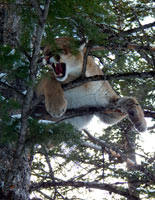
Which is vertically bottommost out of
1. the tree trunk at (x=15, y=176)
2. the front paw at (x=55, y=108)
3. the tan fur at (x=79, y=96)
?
the tree trunk at (x=15, y=176)

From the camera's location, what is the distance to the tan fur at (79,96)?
3.92 m

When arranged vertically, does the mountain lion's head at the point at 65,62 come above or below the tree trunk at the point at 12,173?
above

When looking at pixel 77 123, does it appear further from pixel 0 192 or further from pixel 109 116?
pixel 0 192

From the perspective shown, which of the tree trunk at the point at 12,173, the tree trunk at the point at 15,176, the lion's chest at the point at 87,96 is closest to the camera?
the tree trunk at the point at 12,173

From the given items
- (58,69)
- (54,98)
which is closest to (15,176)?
(54,98)

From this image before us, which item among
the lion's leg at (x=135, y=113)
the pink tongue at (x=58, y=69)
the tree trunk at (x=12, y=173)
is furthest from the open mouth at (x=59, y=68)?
the lion's leg at (x=135, y=113)

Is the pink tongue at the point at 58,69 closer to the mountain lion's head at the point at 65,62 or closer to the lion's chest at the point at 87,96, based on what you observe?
the mountain lion's head at the point at 65,62

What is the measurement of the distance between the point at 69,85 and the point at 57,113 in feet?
2.57

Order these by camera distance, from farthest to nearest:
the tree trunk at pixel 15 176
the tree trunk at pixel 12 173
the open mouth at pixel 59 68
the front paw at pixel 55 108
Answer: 1. the open mouth at pixel 59 68
2. the front paw at pixel 55 108
3. the tree trunk at pixel 15 176
4. the tree trunk at pixel 12 173

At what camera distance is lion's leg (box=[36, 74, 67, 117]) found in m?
3.88

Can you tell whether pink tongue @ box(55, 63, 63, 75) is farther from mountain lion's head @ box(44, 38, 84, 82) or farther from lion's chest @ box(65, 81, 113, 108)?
lion's chest @ box(65, 81, 113, 108)

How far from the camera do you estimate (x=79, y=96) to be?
4574mm

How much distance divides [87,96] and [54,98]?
0.83 m

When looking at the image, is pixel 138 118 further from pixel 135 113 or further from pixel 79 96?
pixel 79 96
